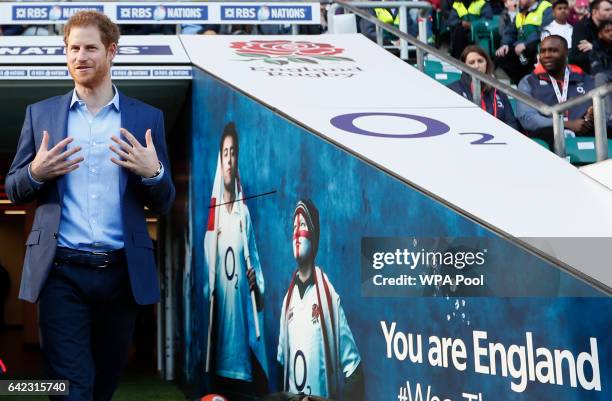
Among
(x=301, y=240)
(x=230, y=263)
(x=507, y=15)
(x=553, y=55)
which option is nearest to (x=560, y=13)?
(x=507, y=15)

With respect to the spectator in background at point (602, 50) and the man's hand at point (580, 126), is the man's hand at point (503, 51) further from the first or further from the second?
the man's hand at point (580, 126)

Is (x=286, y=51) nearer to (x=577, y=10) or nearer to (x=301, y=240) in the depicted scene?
(x=301, y=240)

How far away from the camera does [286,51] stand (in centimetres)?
730

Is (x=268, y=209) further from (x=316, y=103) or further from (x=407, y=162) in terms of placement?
(x=407, y=162)

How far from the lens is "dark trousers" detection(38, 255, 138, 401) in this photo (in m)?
3.18

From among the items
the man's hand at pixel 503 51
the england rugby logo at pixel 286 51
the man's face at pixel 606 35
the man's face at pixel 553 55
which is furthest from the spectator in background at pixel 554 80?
the man's hand at pixel 503 51

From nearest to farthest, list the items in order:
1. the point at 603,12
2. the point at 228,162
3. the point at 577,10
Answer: the point at 228,162, the point at 603,12, the point at 577,10

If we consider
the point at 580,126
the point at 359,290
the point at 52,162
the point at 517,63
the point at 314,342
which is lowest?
the point at 314,342

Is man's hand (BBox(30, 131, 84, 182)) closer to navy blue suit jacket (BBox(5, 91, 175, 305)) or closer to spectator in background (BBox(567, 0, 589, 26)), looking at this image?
navy blue suit jacket (BBox(5, 91, 175, 305))

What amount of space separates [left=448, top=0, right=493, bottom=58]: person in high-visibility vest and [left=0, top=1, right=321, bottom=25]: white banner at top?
2383 millimetres

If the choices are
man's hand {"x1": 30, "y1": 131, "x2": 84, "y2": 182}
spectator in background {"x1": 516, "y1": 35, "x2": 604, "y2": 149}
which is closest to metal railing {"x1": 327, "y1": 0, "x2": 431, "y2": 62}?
spectator in background {"x1": 516, "y1": 35, "x2": 604, "y2": 149}

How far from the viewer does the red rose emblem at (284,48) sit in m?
7.22

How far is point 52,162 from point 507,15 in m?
8.43

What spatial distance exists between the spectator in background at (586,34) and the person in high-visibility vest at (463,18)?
1.33 m
